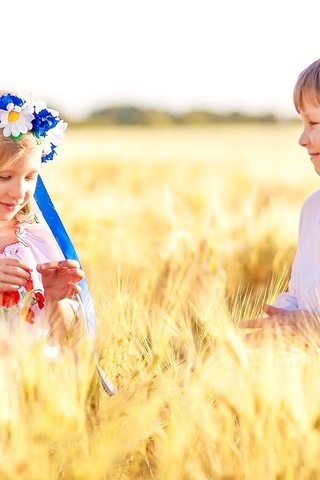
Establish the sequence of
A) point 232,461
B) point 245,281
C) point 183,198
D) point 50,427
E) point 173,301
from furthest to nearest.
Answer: point 183,198 < point 245,281 < point 173,301 < point 232,461 < point 50,427

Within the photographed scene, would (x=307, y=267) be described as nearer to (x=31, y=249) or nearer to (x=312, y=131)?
(x=312, y=131)

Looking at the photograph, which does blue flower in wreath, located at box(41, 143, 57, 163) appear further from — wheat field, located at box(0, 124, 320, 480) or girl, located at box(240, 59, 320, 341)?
girl, located at box(240, 59, 320, 341)

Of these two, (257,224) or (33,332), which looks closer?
(33,332)

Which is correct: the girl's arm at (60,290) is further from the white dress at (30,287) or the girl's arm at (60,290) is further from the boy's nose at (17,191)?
the boy's nose at (17,191)

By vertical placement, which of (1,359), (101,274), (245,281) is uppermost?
(1,359)

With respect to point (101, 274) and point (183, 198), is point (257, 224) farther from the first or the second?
point (183, 198)

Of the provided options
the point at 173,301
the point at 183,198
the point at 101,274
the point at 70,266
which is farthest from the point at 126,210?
the point at 70,266

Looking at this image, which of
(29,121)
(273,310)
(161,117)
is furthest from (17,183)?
(161,117)

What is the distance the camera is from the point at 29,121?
2.38 meters

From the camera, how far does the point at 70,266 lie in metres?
2.30

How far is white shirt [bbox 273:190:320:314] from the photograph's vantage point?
7.98 ft

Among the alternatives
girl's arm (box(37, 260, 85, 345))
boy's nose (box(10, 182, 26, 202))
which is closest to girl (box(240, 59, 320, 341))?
girl's arm (box(37, 260, 85, 345))

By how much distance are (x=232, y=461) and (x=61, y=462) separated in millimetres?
285

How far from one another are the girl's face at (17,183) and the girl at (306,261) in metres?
0.58
